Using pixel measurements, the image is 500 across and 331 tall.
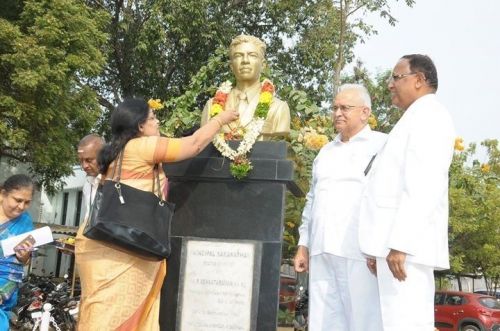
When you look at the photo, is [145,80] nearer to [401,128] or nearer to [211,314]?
[211,314]

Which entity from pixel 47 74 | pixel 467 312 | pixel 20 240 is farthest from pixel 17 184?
pixel 467 312

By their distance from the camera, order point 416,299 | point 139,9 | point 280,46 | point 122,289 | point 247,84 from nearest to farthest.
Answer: point 416,299, point 122,289, point 247,84, point 139,9, point 280,46

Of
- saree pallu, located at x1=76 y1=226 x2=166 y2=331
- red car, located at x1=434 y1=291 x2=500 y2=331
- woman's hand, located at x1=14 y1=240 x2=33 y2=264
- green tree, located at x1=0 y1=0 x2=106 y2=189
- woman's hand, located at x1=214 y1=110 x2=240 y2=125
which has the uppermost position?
green tree, located at x1=0 y1=0 x2=106 y2=189

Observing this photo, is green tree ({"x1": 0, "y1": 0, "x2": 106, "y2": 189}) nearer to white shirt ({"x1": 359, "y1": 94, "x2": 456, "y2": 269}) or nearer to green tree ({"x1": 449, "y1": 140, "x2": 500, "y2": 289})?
white shirt ({"x1": 359, "y1": 94, "x2": 456, "y2": 269})

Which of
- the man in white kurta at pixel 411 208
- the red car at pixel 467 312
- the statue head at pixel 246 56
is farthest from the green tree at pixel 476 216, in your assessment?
the man in white kurta at pixel 411 208

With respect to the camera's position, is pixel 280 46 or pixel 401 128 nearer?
pixel 401 128

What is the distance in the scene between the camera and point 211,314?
4.56m

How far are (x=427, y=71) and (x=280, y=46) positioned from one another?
14451 millimetres

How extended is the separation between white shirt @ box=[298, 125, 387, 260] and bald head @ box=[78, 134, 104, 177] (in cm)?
161

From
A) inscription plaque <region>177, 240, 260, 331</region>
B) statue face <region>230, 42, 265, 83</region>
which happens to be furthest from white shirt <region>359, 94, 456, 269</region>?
statue face <region>230, 42, 265, 83</region>

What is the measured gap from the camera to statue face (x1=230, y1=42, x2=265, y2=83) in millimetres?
5051

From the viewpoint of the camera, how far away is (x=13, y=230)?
4.20m

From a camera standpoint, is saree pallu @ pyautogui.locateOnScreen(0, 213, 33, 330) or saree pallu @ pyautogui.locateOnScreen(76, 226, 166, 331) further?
saree pallu @ pyautogui.locateOnScreen(0, 213, 33, 330)

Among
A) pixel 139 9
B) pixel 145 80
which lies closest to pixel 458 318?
pixel 145 80
